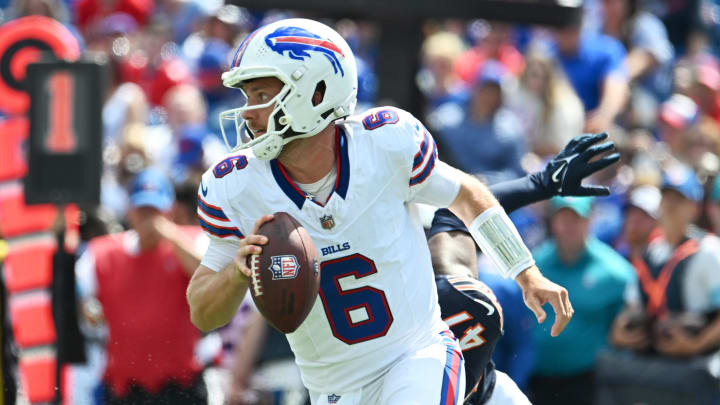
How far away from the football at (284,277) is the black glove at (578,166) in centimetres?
148

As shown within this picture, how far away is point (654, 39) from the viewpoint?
10.6 meters

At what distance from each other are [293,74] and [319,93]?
14 centimetres

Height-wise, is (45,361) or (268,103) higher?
(268,103)

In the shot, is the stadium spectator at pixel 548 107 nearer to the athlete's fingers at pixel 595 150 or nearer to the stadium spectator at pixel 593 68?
the stadium spectator at pixel 593 68

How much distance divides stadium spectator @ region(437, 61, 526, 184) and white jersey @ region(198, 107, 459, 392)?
459 cm

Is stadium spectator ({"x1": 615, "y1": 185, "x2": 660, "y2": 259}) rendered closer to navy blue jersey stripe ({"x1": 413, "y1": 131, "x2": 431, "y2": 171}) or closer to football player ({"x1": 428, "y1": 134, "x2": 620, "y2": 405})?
football player ({"x1": 428, "y1": 134, "x2": 620, "y2": 405})

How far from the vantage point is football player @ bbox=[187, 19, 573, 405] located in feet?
13.4

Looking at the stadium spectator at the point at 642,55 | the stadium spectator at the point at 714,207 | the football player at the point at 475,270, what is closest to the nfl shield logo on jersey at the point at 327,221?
the football player at the point at 475,270

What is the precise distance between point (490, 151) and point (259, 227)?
5.27 metres

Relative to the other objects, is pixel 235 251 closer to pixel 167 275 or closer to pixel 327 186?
pixel 327 186

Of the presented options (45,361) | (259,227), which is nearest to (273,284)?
(259,227)

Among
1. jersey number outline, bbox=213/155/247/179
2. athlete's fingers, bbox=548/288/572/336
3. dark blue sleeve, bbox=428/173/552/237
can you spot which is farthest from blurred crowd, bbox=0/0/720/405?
jersey number outline, bbox=213/155/247/179

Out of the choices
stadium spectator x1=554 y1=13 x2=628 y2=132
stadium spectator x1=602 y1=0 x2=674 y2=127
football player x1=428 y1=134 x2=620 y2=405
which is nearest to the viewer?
football player x1=428 y1=134 x2=620 y2=405

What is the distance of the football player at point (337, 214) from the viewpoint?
13.4 ft
